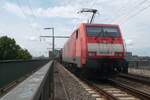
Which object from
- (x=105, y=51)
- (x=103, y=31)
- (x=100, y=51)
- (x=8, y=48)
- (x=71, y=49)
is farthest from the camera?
(x=8, y=48)

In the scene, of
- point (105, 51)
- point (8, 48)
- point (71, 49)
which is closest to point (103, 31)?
point (105, 51)

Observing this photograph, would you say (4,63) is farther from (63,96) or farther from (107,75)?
(107,75)

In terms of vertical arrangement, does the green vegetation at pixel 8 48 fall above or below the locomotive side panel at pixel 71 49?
above

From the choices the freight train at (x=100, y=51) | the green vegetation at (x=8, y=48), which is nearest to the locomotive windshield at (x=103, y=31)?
the freight train at (x=100, y=51)

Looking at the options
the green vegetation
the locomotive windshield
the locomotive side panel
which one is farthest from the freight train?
the green vegetation

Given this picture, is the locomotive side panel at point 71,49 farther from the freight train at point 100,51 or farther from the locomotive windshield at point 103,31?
the freight train at point 100,51

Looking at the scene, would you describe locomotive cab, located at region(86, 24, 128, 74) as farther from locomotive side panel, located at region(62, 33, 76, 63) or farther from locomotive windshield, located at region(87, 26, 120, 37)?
locomotive side panel, located at region(62, 33, 76, 63)

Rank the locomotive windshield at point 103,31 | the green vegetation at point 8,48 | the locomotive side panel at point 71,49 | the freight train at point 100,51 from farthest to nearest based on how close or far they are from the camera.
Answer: the green vegetation at point 8,48 < the locomotive side panel at point 71,49 < the locomotive windshield at point 103,31 < the freight train at point 100,51

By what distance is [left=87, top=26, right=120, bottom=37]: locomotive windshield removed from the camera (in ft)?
64.1

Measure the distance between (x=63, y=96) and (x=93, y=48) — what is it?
6.15 meters

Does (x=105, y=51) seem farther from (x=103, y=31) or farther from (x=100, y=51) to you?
(x=103, y=31)

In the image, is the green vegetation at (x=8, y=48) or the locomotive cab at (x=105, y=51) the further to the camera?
the green vegetation at (x=8, y=48)

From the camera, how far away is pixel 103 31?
19.9 metres

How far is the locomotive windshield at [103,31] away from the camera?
19547mm
